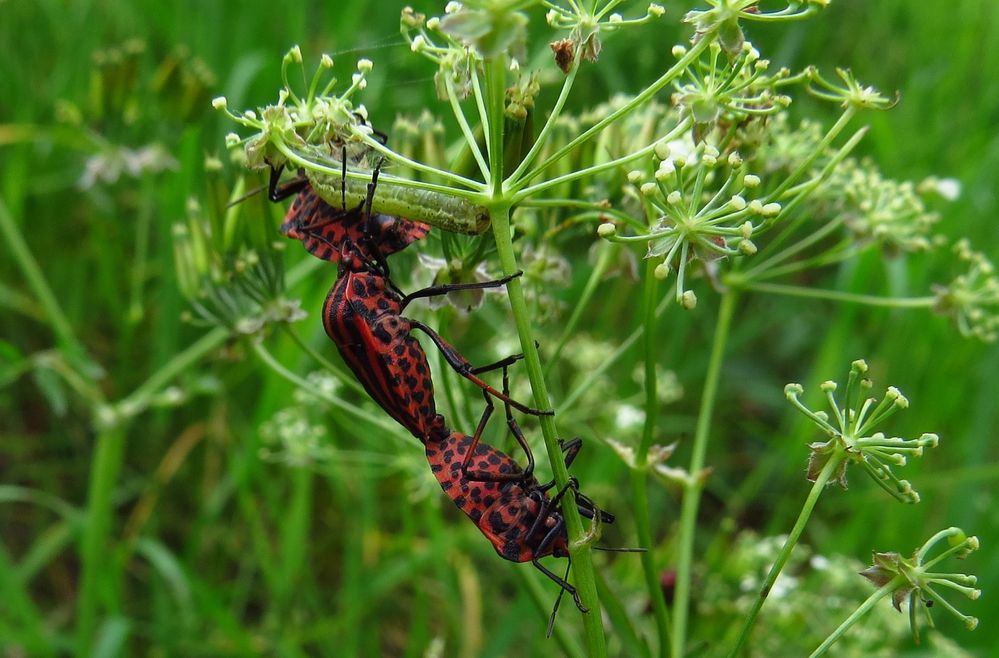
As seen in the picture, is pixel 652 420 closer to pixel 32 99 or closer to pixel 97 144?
pixel 97 144

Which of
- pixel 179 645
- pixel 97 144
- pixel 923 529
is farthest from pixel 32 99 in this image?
pixel 923 529

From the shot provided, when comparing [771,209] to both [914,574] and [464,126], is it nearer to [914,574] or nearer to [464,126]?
[464,126]

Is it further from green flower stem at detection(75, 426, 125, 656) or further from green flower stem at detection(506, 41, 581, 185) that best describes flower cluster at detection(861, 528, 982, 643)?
green flower stem at detection(75, 426, 125, 656)

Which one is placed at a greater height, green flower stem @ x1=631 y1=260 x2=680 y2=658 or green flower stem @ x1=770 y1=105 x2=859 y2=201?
green flower stem @ x1=770 y1=105 x2=859 y2=201

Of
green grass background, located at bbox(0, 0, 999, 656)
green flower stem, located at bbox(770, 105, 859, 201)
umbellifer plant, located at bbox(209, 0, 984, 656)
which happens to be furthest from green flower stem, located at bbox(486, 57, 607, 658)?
green grass background, located at bbox(0, 0, 999, 656)

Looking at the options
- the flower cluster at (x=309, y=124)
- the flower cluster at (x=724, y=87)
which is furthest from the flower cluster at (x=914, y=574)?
the flower cluster at (x=309, y=124)
